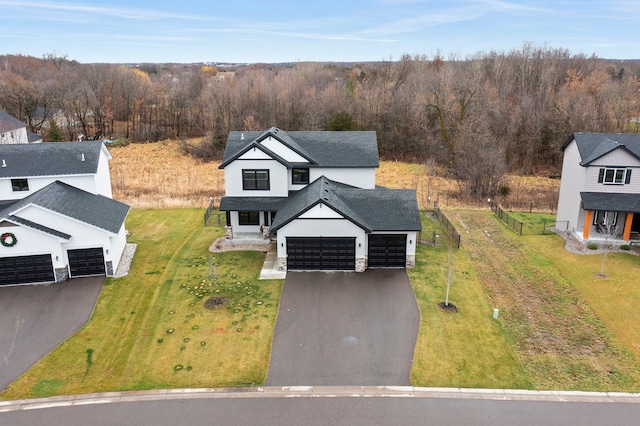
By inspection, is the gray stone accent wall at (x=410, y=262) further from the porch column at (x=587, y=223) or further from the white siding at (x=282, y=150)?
the porch column at (x=587, y=223)

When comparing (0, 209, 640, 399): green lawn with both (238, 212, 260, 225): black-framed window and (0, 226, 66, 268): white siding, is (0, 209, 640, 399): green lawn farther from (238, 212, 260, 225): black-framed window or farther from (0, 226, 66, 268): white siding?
(0, 226, 66, 268): white siding

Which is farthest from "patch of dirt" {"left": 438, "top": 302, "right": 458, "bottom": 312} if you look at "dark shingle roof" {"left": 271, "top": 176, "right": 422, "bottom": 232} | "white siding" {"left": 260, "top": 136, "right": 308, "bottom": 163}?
"white siding" {"left": 260, "top": 136, "right": 308, "bottom": 163}

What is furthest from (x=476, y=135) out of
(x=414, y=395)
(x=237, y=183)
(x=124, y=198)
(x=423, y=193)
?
(x=414, y=395)

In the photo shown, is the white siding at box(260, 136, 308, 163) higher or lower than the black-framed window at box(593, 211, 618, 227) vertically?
higher

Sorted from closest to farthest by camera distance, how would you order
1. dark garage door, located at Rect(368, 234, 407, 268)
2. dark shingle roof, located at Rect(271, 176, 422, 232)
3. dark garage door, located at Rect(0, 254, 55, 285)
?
dark garage door, located at Rect(0, 254, 55, 285)
dark shingle roof, located at Rect(271, 176, 422, 232)
dark garage door, located at Rect(368, 234, 407, 268)

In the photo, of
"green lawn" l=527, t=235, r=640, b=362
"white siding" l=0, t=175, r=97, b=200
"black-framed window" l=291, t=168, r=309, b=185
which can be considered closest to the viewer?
"green lawn" l=527, t=235, r=640, b=362
